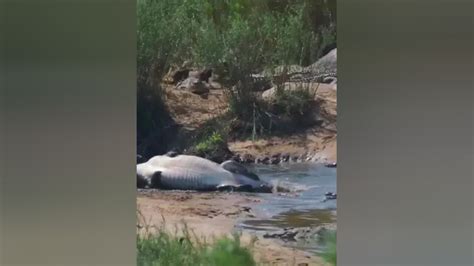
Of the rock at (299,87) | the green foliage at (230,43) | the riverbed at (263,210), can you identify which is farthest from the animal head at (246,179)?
the rock at (299,87)

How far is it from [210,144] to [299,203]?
1.11 feet

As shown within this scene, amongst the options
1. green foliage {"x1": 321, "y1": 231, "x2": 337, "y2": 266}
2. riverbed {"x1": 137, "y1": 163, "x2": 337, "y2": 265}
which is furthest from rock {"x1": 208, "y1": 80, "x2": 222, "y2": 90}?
green foliage {"x1": 321, "y1": 231, "x2": 337, "y2": 266}

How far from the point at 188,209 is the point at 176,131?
0.25 meters

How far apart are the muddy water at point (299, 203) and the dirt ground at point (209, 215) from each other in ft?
0.11

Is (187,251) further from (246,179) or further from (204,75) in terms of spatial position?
(204,75)

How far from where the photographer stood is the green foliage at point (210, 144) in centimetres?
155

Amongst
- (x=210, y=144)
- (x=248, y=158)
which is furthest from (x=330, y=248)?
(x=210, y=144)

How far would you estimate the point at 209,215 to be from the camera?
1.54m

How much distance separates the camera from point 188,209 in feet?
5.07
